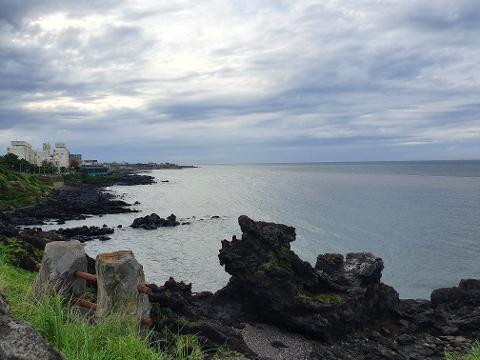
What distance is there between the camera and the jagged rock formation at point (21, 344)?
3.80m

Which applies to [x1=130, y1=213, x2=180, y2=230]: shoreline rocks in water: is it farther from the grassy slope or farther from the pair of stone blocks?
the pair of stone blocks

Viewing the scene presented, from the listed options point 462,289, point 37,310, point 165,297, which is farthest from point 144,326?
point 462,289

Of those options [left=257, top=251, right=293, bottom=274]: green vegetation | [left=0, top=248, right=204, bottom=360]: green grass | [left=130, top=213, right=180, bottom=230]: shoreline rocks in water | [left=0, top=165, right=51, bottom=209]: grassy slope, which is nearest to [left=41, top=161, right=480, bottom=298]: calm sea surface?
[left=130, top=213, right=180, bottom=230]: shoreline rocks in water

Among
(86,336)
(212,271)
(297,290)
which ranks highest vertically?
(86,336)

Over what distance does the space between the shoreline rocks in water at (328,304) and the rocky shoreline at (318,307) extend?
49mm

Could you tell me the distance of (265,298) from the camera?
22109 mm

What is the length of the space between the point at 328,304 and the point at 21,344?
19.2 metres

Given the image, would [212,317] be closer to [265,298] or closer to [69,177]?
[265,298]

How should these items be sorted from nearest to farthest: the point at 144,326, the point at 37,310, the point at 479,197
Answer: the point at 37,310 < the point at 144,326 < the point at 479,197

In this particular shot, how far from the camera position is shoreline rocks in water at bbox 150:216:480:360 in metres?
20.8

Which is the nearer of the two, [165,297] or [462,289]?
[165,297]

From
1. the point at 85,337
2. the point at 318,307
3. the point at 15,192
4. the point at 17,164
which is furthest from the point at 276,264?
the point at 17,164

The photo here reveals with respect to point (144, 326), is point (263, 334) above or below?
below

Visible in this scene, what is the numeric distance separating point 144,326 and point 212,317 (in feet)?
45.2
